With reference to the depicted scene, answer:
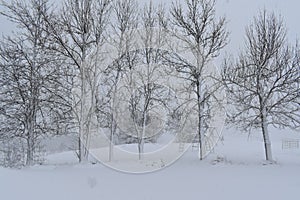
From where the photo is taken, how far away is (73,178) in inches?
283

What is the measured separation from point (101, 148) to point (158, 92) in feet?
13.5

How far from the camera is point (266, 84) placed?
1159 cm

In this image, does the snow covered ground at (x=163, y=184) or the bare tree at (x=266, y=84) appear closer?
the snow covered ground at (x=163, y=184)

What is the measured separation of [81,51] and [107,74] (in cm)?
158

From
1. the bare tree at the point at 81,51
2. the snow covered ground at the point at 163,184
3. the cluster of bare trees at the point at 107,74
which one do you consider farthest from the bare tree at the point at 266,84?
the bare tree at the point at 81,51

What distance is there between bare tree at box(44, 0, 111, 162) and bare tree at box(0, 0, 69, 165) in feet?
1.70

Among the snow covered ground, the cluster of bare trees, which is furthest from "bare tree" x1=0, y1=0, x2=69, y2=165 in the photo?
the snow covered ground

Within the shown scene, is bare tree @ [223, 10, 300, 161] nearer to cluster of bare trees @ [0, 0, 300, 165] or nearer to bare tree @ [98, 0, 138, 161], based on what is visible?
cluster of bare trees @ [0, 0, 300, 165]

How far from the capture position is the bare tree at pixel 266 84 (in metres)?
11.2

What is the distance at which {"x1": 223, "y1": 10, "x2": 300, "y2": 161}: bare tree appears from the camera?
1123 centimetres

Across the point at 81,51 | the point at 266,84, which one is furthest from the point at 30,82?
the point at 266,84

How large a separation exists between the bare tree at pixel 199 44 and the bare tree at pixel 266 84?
112cm

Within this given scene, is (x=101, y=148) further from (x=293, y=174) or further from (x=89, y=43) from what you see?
(x=293, y=174)

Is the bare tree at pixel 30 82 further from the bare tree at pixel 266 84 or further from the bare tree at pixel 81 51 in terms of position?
the bare tree at pixel 266 84
